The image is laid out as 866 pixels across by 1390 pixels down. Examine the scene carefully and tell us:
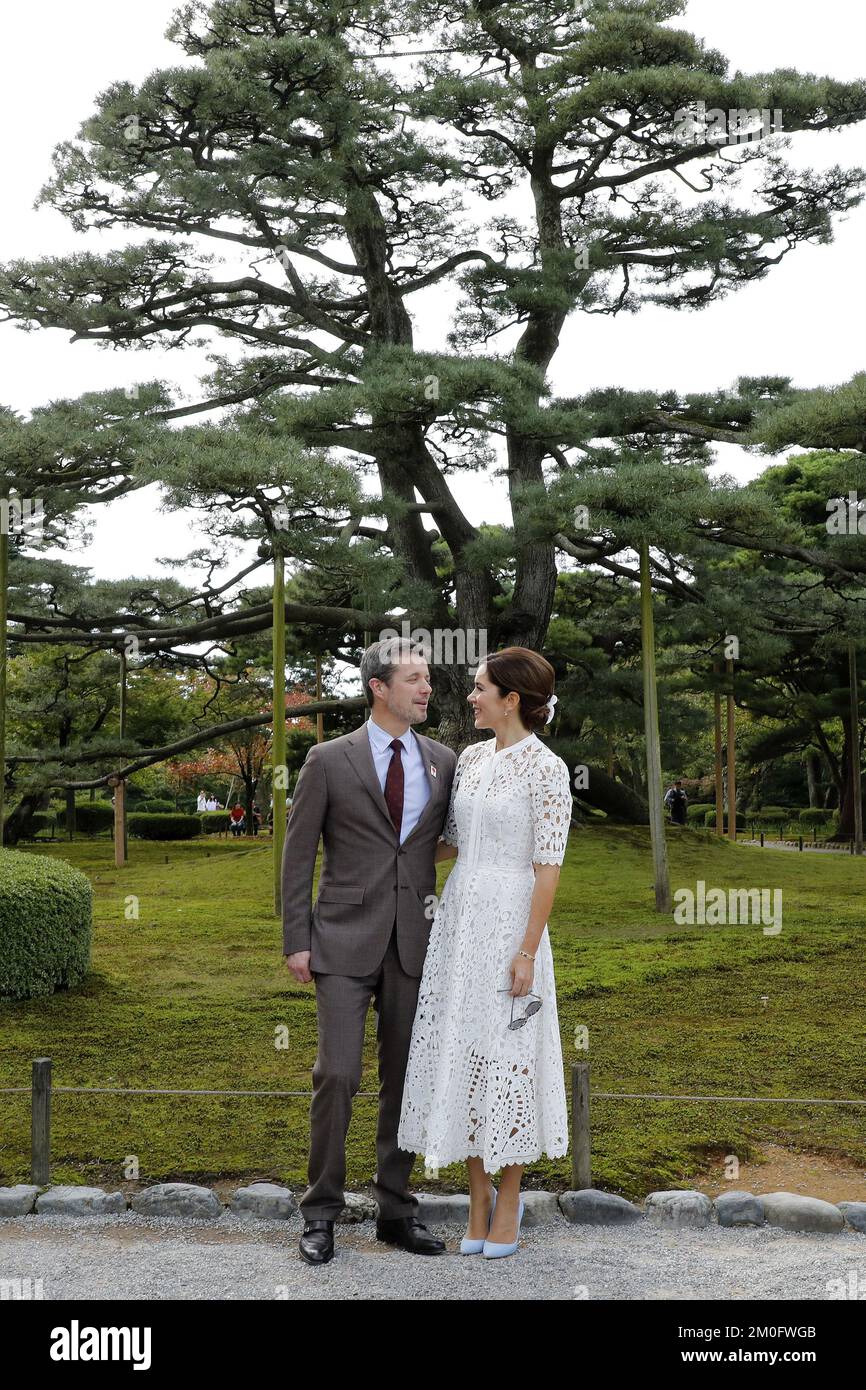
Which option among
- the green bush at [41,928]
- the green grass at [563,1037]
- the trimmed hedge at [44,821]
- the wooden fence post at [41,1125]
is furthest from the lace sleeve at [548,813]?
the trimmed hedge at [44,821]

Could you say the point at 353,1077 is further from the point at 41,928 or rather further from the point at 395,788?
the point at 41,928

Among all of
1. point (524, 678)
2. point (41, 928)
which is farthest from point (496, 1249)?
point (41, 928)

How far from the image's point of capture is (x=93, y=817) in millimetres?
31641

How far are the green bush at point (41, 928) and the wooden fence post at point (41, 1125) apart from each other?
317 cm

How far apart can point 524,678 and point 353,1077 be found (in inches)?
50.3

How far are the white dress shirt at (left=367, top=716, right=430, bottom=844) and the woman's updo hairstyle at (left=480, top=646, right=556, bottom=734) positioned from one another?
35 cm

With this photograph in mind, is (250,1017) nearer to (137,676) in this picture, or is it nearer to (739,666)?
(739,666)

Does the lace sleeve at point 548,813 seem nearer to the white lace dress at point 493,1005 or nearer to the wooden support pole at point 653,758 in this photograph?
the white lace dress at point 493,1005

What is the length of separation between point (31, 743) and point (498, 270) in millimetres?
14293

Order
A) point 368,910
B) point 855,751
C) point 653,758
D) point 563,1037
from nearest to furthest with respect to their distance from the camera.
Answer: point 368,910
point 563,1037
point 653,758
point 855,751

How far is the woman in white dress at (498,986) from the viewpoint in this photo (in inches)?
143

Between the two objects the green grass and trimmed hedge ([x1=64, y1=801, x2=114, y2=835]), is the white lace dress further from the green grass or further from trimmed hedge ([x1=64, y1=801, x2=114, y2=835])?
trimmed hedge ([x1=64, y1=801, x2=114, y2=835])

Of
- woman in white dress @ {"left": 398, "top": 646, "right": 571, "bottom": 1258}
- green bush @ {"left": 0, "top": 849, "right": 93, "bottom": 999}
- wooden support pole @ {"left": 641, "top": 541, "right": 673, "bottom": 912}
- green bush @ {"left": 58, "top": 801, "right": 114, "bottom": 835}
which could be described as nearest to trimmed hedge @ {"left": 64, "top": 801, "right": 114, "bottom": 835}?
green bush @ {"left": 58, "top": 801, "right": 114, "bottom": 835}

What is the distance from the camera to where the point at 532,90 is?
1371 centimetres
